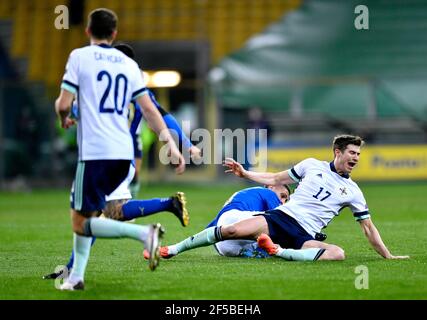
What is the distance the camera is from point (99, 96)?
23.2 ft

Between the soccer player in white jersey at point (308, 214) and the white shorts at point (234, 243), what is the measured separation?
0.33 m

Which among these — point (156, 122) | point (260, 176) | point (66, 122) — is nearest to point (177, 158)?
point (156, 122)

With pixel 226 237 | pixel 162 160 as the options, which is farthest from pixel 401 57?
pixel 226 237

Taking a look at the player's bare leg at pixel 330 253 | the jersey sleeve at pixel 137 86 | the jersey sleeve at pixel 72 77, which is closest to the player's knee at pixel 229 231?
the player's bare leg at pixel 330 253

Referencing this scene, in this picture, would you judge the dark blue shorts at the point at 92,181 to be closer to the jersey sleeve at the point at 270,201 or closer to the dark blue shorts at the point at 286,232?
the dark blue shorts at the point at 286,232

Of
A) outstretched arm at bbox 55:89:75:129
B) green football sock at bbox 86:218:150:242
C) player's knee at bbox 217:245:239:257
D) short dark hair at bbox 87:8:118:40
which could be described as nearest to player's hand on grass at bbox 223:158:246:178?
player's knee at bbox 217:245:239:257

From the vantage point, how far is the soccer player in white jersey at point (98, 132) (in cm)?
703

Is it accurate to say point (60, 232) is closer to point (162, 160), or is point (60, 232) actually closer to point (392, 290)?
point (392, 290)

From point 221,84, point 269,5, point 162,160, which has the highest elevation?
point 269,5

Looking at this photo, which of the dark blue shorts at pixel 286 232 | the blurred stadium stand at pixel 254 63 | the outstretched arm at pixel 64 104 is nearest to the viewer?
the outstretched arm at pixel 64 104

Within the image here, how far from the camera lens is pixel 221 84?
26.1 m

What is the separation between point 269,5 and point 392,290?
2151 centimetres

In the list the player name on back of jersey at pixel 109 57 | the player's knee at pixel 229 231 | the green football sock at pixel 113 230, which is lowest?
the player's knee at pixel 229 231

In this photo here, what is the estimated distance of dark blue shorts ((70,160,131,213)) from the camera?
278 inches
